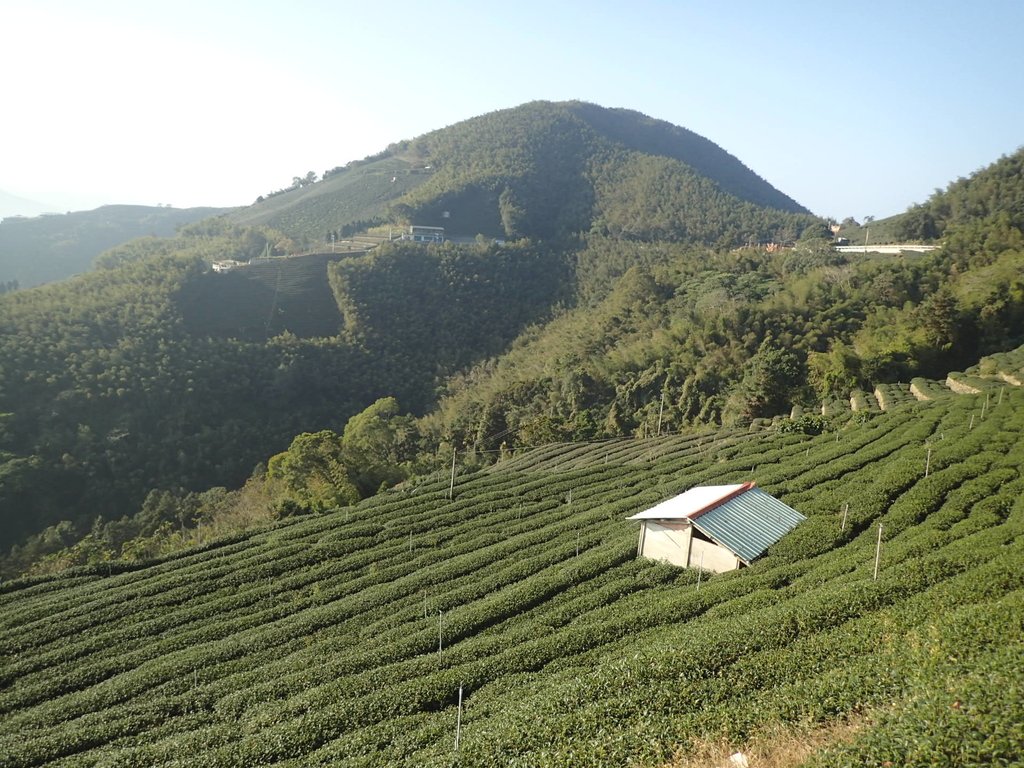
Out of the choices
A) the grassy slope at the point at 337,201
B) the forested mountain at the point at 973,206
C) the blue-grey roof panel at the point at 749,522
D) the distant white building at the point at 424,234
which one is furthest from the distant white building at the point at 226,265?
the forested mountain at the point at 973,206

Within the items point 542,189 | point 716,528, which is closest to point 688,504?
point 716,528

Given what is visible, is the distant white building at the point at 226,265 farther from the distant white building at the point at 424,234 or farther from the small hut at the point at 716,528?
the small hut at the point at 716,528

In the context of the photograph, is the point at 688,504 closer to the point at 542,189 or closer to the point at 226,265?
the point at 226,265

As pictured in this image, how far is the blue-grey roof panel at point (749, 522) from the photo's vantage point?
18.2 meters

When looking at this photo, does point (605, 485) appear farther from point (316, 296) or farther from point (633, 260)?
point (633, 260)

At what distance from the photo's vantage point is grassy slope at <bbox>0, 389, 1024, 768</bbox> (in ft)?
29.7

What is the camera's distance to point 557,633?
1500cm

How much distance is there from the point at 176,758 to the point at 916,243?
7911 cm

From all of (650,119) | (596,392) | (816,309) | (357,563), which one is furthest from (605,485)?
(650,119)

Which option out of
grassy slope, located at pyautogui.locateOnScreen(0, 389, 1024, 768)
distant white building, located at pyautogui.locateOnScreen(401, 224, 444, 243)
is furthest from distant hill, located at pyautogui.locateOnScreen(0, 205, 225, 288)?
grassy slope, located at pyautogui.locateOnScreen(0, 389, 1024, 768)

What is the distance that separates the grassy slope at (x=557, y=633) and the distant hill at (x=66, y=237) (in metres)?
108

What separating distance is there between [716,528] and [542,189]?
118173 mm

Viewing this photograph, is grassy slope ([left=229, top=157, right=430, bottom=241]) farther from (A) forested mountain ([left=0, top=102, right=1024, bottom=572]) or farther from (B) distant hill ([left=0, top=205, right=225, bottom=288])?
(B) distant hill ([left=0, top=205, right=225, bottom=288])

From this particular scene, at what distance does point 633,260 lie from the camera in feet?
312
